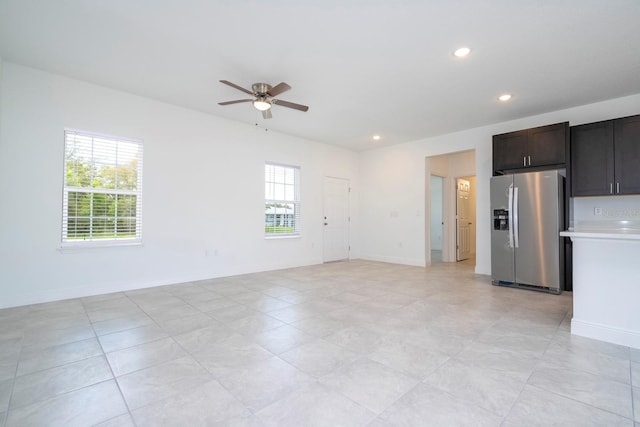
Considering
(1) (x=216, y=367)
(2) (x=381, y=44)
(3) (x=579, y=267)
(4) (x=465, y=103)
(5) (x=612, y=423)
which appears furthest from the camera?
(4) (x=465, y=103)

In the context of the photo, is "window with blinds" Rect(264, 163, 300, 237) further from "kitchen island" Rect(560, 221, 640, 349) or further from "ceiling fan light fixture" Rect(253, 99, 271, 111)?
"kitchen island" Rect(560, 221, 640, 349)

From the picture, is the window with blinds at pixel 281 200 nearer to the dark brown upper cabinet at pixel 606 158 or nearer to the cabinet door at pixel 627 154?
the dark brown upper cabinet at pixel 606 158

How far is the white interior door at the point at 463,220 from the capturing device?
7375mm

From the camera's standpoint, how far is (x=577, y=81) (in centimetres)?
367

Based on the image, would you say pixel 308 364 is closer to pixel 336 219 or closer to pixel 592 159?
pixel 592 159

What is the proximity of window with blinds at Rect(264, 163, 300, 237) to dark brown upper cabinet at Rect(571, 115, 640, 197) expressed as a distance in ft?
15.6

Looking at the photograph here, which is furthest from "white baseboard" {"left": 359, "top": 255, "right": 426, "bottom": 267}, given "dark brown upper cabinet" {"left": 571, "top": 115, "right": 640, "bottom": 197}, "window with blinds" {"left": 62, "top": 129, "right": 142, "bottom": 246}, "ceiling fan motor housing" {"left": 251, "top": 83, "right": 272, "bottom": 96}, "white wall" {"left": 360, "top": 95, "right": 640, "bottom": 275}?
"window with blinds" {"left": 62, "top": 129, "right": 142, "bottom": 246}

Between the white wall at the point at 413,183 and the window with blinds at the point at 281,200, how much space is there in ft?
6.79

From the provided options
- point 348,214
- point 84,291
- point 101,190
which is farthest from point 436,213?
point 84,291

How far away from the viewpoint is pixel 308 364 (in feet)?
6.91

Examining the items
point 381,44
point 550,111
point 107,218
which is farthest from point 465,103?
point 107,218

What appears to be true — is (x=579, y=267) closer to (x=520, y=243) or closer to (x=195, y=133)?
(x=520, y=243)

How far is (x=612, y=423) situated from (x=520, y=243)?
3.32 m

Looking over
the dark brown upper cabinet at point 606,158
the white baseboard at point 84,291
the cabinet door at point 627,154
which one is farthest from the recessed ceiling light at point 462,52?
the white baseboard at point 84,291
